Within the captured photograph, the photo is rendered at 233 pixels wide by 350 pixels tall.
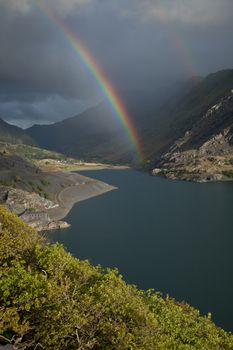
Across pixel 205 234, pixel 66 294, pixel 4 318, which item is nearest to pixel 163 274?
pixel 205 234

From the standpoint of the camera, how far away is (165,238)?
129m

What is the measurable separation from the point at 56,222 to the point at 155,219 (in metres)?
42.1

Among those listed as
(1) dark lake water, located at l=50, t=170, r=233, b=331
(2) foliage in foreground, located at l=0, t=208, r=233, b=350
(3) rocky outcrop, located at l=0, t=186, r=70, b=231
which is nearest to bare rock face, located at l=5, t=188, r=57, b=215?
(3) rocky outcrop, located at l=0, t=186, r=70, b=231

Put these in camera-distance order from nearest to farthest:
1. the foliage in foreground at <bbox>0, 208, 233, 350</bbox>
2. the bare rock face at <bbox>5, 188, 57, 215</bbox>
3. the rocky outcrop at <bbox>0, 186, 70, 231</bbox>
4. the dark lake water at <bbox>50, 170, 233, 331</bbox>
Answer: the foliage in foreground at <bbox>0, 208, 233, 350</bbox> → the dark lake water at <bbox>50, 170, 233, 331</bbox> → the rocky outcrop at <bbox>0, 186, 70, 231</bbox> → the bare rock face at <bbox>5, 188, 57, 215</bbox>

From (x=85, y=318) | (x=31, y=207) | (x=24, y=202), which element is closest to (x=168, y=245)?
(x=31, y=207)

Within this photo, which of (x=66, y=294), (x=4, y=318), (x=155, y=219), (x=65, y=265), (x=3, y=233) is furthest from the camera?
(x=155, y=219)

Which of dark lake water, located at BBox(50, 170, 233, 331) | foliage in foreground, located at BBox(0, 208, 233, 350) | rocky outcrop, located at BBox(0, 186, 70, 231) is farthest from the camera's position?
rocky outcrop, located at BBox(0, 186, 70, 231)

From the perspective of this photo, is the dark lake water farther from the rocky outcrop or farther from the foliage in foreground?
the foliage in foreground

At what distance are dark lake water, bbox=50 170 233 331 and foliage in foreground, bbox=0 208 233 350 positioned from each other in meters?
38.2

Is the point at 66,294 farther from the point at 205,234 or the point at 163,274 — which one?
the point at 205,234

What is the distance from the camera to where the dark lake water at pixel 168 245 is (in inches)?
3344

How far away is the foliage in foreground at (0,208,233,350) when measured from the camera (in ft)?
100

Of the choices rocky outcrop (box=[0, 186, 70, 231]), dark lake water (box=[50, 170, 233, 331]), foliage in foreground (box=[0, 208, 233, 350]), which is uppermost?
rocky outcrop (box=[0, 186, 70, 231])

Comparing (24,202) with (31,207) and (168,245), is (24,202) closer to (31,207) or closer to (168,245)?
(31,207)
